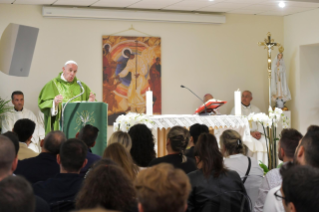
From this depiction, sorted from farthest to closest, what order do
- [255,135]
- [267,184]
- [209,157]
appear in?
[255,135] < [209,157] < [267,184]

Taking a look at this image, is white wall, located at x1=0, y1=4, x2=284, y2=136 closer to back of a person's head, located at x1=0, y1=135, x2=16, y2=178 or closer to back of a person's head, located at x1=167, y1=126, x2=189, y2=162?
back of a person's head, located at x1=167, y1=126, x2=189, y2=162

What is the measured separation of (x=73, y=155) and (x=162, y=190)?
143cm

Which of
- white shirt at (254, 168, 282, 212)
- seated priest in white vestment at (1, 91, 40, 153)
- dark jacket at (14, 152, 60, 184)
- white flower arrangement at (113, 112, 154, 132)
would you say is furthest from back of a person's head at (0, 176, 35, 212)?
seated priest in white vestment at (1, 91, 40, 153)

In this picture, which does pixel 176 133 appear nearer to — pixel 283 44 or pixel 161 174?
pixel 161 174

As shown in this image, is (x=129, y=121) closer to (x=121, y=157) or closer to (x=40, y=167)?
(x=40, y=167)

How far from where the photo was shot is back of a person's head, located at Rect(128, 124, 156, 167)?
4.01 meters

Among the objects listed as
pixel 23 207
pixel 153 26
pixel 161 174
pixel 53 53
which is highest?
pixel 153 26

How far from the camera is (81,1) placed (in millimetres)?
7660

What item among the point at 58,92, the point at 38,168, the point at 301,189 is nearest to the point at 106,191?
the point at 301,189

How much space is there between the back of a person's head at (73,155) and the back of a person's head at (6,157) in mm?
414

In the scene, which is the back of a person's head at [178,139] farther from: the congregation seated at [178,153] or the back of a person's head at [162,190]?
the back of a person's head at [162,190]

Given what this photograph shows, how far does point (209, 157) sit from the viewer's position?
301 centimetres

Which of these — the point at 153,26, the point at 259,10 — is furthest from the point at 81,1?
the point at 259,10

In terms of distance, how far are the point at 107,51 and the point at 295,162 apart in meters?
6.47
